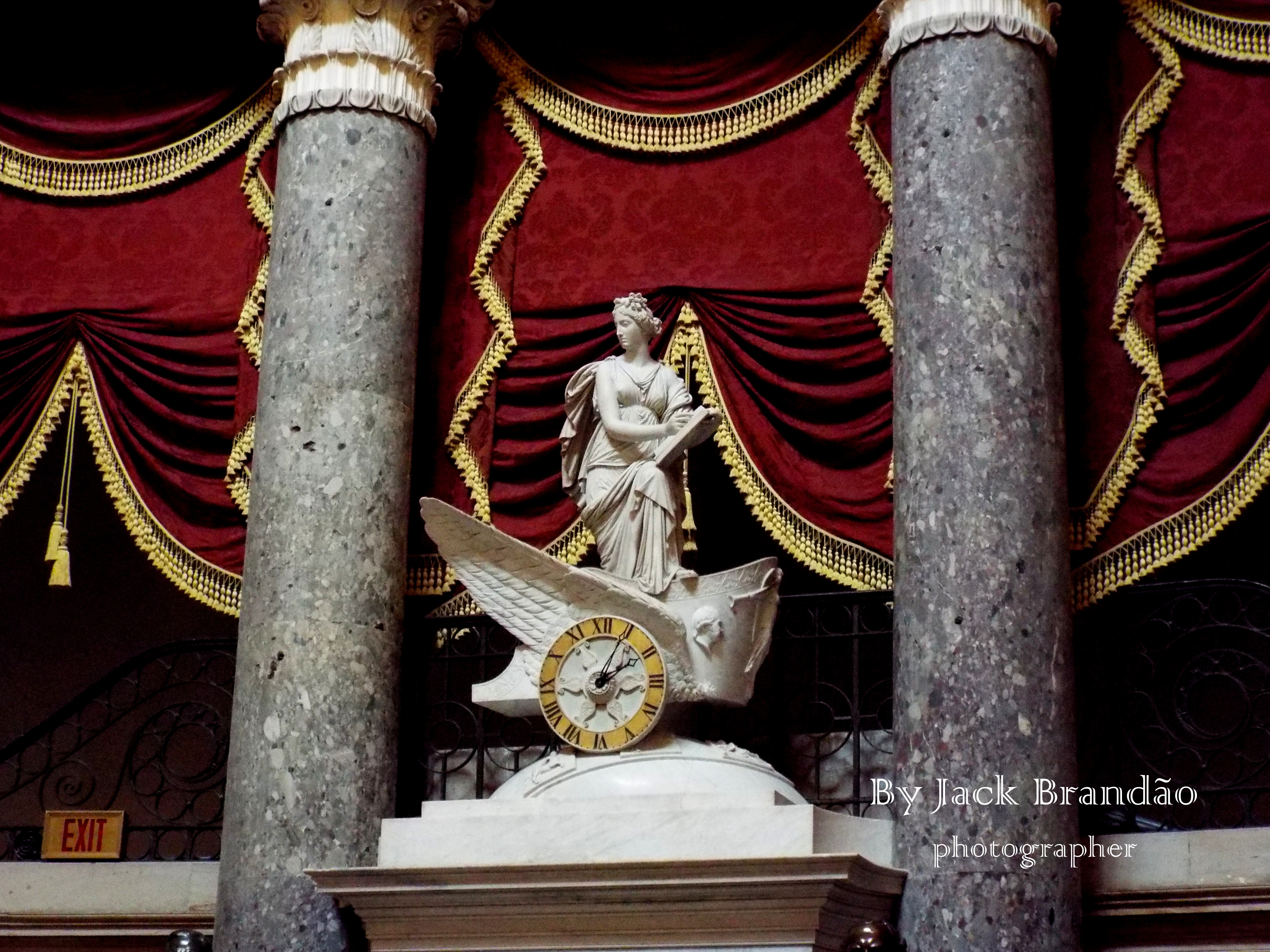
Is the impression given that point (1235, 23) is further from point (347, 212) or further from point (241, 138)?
point (241, 138)

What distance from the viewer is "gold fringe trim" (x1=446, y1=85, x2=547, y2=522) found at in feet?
25.8

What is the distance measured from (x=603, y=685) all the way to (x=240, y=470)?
2020 millimetres

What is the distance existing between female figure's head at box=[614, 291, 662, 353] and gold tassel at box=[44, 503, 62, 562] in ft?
7.92

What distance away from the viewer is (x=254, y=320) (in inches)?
321

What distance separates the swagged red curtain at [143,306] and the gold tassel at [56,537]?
226 millimetres

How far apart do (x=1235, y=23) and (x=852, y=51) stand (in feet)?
4.62

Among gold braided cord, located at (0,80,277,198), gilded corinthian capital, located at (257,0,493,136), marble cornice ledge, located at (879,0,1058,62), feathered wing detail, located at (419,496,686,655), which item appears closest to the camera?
feathered wing detail, located at (419,496,686,655)

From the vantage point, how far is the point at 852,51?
792cm

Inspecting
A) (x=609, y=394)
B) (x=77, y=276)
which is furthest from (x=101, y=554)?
(x=609, y=394)

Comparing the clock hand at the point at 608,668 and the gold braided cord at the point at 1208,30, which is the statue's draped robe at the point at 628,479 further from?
the gold braided cord at the point at 1208,30

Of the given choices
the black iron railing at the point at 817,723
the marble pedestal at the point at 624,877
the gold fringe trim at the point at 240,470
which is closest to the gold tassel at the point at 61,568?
the black iron railing at the point at 817,723

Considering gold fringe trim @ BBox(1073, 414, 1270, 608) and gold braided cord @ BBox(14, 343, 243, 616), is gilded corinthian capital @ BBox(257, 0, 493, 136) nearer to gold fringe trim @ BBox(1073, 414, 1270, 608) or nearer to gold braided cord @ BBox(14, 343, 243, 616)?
gold braided cord @ BBox(14, 343, 243, 616)

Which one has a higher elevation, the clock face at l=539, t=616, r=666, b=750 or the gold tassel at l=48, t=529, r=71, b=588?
the gold tassel at l=48, t=529, r=71, b=588

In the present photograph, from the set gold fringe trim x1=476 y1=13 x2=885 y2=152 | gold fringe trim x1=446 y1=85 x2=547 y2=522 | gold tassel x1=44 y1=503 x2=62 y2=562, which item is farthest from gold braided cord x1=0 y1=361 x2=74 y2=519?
gold fringe trim x1=476 y1=13 x2=885 y2=152
